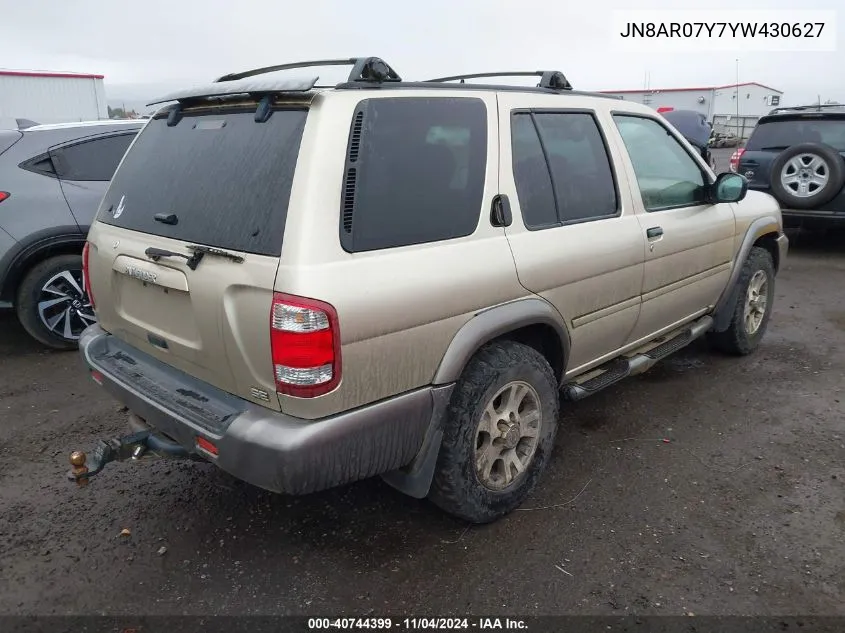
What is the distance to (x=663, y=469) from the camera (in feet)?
10.9

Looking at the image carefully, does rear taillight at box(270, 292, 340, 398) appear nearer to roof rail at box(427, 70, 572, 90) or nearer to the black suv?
roof rail at box(427, 70, 572, 90)

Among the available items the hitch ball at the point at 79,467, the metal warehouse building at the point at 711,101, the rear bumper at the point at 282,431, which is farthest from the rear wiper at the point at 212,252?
the metal warehouse building at the point at 711,101

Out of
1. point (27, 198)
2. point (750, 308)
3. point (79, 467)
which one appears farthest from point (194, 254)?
point (750, 308)

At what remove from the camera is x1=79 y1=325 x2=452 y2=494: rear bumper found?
2117 mm

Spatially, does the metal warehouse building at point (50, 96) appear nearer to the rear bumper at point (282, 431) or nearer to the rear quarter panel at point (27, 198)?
the rear quarter panel at point (27, 198)

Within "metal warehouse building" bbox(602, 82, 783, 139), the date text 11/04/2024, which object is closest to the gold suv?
the date text 11/04/2024

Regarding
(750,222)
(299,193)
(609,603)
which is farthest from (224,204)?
(750,222)

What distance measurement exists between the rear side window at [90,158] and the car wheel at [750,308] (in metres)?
4.92

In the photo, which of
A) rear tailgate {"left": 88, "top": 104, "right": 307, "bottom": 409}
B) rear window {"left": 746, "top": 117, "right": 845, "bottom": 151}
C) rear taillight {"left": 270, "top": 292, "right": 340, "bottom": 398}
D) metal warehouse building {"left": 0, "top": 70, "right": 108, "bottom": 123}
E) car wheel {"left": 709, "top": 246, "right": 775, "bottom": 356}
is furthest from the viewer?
metal warehouse building {"left": 0, "top": 70, "right": 108, "bottom": 123}

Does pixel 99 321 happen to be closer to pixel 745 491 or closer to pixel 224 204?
pixel 224 204

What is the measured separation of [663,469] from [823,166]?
5433mm

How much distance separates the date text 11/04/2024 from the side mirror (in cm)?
284

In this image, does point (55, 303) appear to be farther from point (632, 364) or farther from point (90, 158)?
point (632, 364)

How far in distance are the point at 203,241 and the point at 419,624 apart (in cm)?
162
